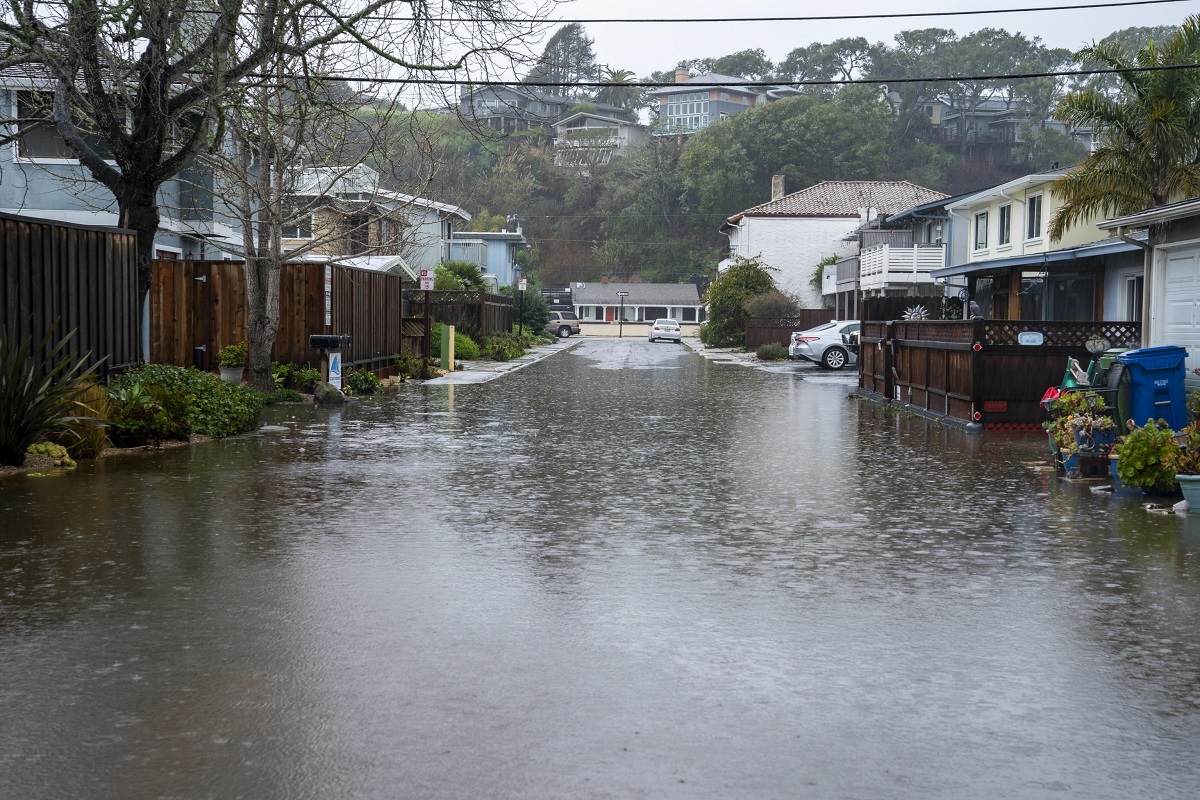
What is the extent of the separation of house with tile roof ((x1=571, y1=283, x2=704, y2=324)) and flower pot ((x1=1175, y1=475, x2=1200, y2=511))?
97.3m

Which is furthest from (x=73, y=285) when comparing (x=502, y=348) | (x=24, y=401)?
(x=502, y=348)

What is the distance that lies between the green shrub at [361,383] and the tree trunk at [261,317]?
2.56 metres

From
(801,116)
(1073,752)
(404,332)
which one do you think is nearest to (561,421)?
(404,332)

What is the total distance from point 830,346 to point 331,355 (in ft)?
71.2

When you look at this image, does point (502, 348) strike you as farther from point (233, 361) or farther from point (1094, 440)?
point (1094, 440)

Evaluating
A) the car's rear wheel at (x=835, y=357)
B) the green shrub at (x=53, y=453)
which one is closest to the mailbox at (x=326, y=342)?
the green shrub at (x=53, y=453)

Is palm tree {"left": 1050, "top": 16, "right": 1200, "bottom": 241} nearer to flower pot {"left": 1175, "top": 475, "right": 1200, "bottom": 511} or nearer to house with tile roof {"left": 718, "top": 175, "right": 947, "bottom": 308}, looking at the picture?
flower pot {"left": 1175, "top": 475, "right": 1200, "bottom": 511}

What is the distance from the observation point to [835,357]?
135 ft

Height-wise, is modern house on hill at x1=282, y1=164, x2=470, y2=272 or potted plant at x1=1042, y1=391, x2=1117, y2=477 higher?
modern house on hill at x1=282, y1=164, x2=470, y2=272

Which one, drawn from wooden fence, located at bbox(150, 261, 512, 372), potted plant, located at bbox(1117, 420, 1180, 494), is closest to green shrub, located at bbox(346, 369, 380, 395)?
wooden fence, located at bbox(150, 261, 512, 372)

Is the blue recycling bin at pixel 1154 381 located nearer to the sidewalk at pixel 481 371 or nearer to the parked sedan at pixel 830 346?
the sidewalk at pixel 481 371

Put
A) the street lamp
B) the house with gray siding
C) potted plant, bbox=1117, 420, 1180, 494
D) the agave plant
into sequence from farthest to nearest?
the street lamp, the house with gray siding, the agave plant, potted plant, bbox=1117, 420, 1180, 494

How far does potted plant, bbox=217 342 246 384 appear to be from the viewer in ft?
78.8

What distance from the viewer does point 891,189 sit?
8025 cm
